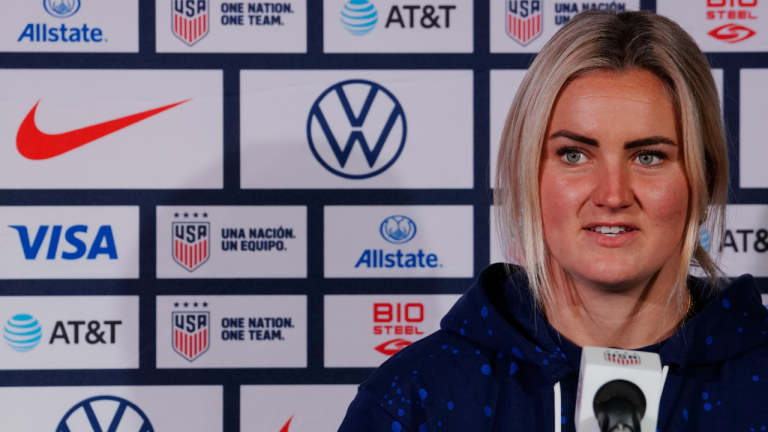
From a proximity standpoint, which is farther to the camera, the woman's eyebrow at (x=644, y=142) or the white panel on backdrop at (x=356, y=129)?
the white panel on backdrop at (x=356, y=129)

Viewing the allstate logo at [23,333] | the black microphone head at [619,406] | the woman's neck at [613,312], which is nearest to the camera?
the black microphone head at [619,406]

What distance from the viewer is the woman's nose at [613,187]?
861mm

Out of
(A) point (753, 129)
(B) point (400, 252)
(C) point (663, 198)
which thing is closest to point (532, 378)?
(C) point (663, 198)

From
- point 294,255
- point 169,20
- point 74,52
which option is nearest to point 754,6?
point 294,255

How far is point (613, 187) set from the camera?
87cm

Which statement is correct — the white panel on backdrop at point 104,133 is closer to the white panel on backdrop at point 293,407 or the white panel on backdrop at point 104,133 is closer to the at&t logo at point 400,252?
the at&t logo at point 400,252

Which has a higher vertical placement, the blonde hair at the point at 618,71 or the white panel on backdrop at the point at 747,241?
the blonde hair at the point at 618,71

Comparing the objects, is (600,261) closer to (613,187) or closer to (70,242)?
(613,187)

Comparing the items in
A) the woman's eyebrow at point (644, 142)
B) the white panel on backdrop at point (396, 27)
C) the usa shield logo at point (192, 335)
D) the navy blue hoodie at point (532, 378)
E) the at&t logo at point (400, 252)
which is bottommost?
the usa shield logo at point (192, 335)

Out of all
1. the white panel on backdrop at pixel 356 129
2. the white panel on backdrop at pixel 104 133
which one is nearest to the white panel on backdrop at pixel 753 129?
the white panel on backdrop at pixel 356 129

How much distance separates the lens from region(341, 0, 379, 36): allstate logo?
176 cm

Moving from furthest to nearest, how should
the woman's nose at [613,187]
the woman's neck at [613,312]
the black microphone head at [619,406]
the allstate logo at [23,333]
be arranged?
the allstate logo at [23,333]
the woman's neck at [613,312]
the woman's nose at [613,187]
the black microphone head at [619,406]

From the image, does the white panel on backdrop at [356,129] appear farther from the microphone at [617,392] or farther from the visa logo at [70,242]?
the microphone at [617,392]

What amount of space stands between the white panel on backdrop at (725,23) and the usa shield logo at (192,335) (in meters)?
1.39
